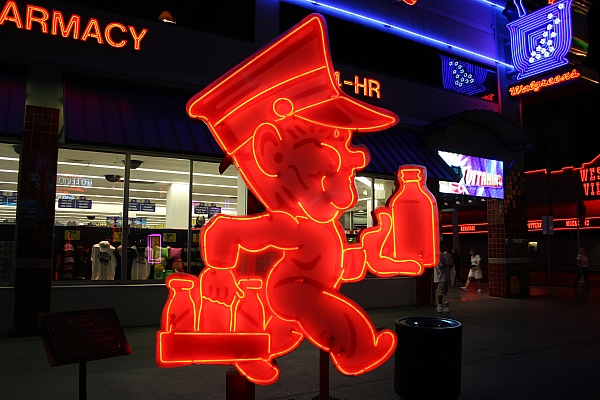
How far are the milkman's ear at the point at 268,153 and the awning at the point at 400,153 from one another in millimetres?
7054

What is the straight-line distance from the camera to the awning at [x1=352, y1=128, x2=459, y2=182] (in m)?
11.8

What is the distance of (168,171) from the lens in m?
11.2

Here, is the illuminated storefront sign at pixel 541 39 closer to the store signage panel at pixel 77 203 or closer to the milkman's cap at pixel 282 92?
the milkman's cap at pixel 282 92

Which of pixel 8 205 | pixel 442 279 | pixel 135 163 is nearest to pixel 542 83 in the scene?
pixel 442 279

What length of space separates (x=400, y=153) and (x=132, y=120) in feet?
21.4

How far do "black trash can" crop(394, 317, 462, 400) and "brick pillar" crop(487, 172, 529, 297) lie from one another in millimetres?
11141

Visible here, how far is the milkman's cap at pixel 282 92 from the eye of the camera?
450 cm

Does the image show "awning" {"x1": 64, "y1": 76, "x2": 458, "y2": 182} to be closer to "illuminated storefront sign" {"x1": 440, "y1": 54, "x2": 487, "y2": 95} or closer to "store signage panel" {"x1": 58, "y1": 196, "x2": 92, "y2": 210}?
"store signage panel" {"x1": 58, "y1": 196, "x2": 92, "y2": 210}

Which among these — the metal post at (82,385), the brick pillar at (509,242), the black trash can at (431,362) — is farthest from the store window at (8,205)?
the brick pillar at (509,242)

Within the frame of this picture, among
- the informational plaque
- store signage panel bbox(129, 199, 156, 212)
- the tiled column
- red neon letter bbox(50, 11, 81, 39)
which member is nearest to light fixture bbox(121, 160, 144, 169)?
store signage panel bbox(129, 199, 156, 212)

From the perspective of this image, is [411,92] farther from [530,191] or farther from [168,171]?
[530,191]

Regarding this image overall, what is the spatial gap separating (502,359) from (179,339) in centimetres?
560


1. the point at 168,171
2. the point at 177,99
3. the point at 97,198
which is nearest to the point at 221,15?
the point at 177,99

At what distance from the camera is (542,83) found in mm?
15062
